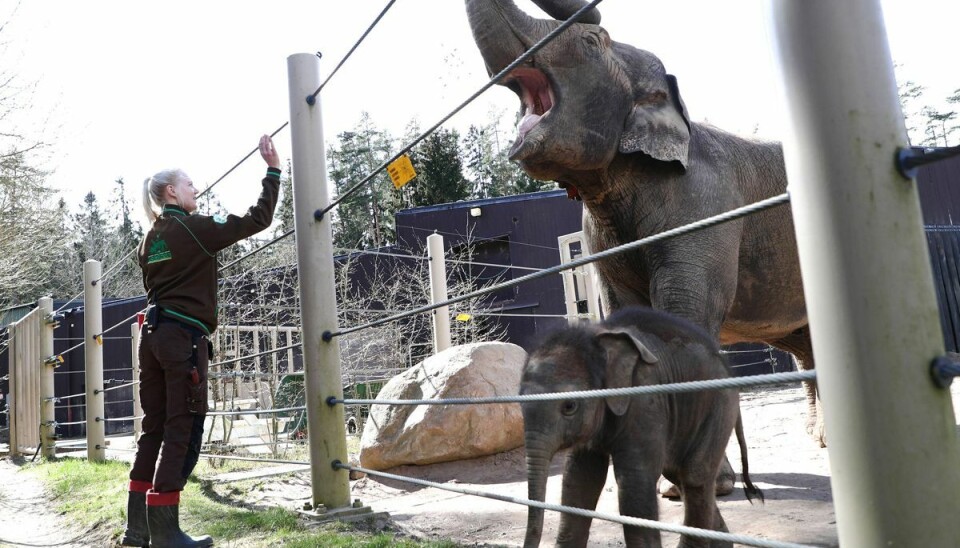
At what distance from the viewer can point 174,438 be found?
3.50 meters

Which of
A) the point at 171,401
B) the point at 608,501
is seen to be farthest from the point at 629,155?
the point at 171,401

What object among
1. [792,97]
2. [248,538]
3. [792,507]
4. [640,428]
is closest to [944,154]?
[792,97]

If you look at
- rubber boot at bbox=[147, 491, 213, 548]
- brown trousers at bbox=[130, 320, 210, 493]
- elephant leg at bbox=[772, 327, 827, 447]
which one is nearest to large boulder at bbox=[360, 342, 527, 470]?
elephant leg at bbox=[772, 327, 827, 447]

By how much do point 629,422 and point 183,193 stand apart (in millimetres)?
2392

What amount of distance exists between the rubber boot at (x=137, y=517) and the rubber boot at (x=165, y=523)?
0.32 metres

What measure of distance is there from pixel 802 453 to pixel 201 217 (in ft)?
12.0

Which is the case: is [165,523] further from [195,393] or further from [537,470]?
[537,470]

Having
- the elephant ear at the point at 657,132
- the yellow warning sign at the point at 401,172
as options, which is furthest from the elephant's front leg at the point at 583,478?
the yellow warning sign at the point at 401,172

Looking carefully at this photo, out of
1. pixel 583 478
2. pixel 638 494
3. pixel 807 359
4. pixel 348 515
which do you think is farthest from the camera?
pixel 807 359

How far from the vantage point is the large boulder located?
627cm

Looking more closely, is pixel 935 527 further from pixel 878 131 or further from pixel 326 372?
pixel 326 372

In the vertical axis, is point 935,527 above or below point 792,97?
below

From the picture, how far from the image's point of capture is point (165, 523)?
11.3 feet

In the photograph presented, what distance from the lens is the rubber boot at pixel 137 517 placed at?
373cm
